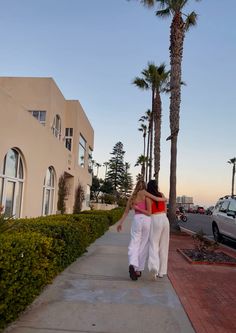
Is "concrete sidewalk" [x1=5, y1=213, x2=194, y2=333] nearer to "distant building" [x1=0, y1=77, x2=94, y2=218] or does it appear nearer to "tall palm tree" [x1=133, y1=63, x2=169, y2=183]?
"distant building" [x1=0, y1=77, x2=94, y2=218]

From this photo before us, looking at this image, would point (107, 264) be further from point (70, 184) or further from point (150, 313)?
point (70, 184)

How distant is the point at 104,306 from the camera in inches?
215

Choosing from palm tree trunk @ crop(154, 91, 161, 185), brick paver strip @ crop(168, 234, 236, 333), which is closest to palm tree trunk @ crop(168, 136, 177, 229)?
palm tree trunk @ crop(154, 91, 161, 185)

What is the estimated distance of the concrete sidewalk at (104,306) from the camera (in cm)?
463

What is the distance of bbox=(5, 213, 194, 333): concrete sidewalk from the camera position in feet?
15.2

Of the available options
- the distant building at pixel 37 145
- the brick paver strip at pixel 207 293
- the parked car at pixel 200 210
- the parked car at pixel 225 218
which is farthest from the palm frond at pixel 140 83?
the parked car at pixel 200 210

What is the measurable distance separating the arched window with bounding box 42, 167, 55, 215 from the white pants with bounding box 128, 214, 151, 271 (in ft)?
50.2

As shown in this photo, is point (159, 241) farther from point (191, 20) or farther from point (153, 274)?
point (191, 20)

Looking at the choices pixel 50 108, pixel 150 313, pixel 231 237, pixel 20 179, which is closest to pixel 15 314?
pixel 150 313

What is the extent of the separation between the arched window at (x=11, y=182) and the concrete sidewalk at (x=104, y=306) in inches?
310

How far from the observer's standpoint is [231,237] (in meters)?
14.3

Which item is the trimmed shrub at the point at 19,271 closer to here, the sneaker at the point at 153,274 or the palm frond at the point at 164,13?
the sneaker at the point at 153,274

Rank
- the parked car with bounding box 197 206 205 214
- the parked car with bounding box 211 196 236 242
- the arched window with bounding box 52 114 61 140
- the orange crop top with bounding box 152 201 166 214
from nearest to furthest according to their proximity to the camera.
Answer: the orange crop top with bounding box 152 201 166 214, the parked car with bounding box 211 196 236 242, the arched window with bounding box 52 114 61 140, the parked car with bounding box 197 206 205 214

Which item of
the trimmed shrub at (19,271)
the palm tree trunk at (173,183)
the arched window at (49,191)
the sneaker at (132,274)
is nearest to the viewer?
the trimmed shrub at (19,271)
